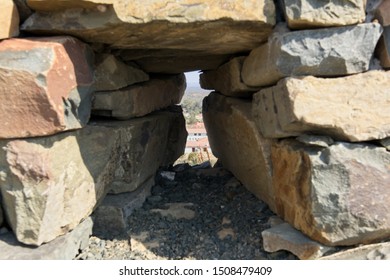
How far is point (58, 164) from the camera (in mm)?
2279

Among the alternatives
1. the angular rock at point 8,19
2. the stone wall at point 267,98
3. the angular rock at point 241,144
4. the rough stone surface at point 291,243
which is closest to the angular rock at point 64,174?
the stone wall at point 267,98

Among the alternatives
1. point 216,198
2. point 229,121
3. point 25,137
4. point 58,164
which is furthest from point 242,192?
point 25,137

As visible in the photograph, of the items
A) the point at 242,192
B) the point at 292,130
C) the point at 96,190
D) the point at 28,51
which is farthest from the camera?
the point at 242,192

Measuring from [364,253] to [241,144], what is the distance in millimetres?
1239

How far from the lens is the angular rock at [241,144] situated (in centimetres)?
277

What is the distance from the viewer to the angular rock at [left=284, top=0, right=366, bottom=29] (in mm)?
2182

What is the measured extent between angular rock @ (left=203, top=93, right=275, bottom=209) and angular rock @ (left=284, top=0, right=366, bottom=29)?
2.79 feet

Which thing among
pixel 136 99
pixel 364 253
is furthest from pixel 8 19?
pixel 364 253

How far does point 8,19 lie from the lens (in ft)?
7.29

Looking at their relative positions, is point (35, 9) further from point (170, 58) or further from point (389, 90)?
point (389, 90)

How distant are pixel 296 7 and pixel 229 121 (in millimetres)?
1236

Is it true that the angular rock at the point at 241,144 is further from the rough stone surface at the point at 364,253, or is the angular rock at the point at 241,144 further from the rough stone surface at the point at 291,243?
the rough stone surface at the point at 364,253

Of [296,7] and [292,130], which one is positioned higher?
[296,7]

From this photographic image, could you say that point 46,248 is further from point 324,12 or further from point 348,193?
point 324,12
